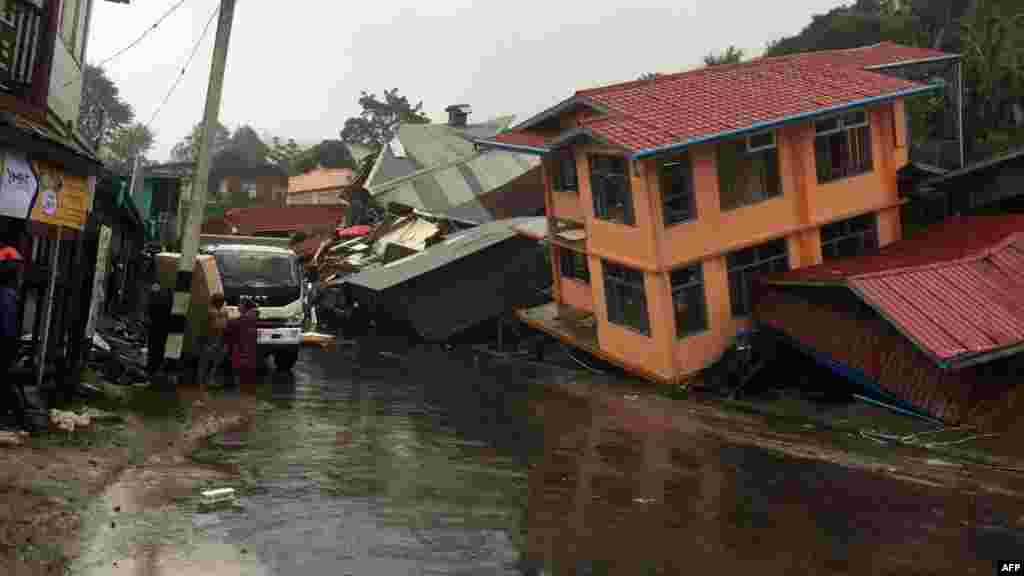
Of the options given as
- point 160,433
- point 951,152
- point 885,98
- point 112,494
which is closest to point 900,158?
point 885,98

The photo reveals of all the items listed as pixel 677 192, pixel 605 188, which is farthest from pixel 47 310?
pixel 605 188

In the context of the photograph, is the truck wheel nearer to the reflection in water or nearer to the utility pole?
the utility pole

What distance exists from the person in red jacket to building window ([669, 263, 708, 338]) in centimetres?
872

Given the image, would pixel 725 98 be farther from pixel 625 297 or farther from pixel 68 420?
pixel 68 420

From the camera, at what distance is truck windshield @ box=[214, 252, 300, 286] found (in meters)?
19.8

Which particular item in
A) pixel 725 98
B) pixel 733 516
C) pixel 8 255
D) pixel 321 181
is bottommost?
pixel 733 516

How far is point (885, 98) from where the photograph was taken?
2230 cm

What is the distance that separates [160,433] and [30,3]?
207 inches

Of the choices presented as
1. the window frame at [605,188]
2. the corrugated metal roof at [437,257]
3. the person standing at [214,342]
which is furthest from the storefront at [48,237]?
the corrugated metal roof at [437,257]

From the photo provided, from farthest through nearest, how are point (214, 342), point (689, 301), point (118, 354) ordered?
Result: point (689, 301) < point (118, 354) < point (214, 342)

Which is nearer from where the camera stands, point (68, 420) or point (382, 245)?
point (68, 420)

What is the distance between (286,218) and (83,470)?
149ft

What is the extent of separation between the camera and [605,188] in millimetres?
22938

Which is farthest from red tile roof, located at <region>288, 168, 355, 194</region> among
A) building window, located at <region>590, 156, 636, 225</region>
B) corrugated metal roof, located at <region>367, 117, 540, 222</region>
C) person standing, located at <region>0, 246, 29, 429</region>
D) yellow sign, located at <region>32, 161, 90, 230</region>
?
person standing, located at <region>0, 246, 29, 429</region>
